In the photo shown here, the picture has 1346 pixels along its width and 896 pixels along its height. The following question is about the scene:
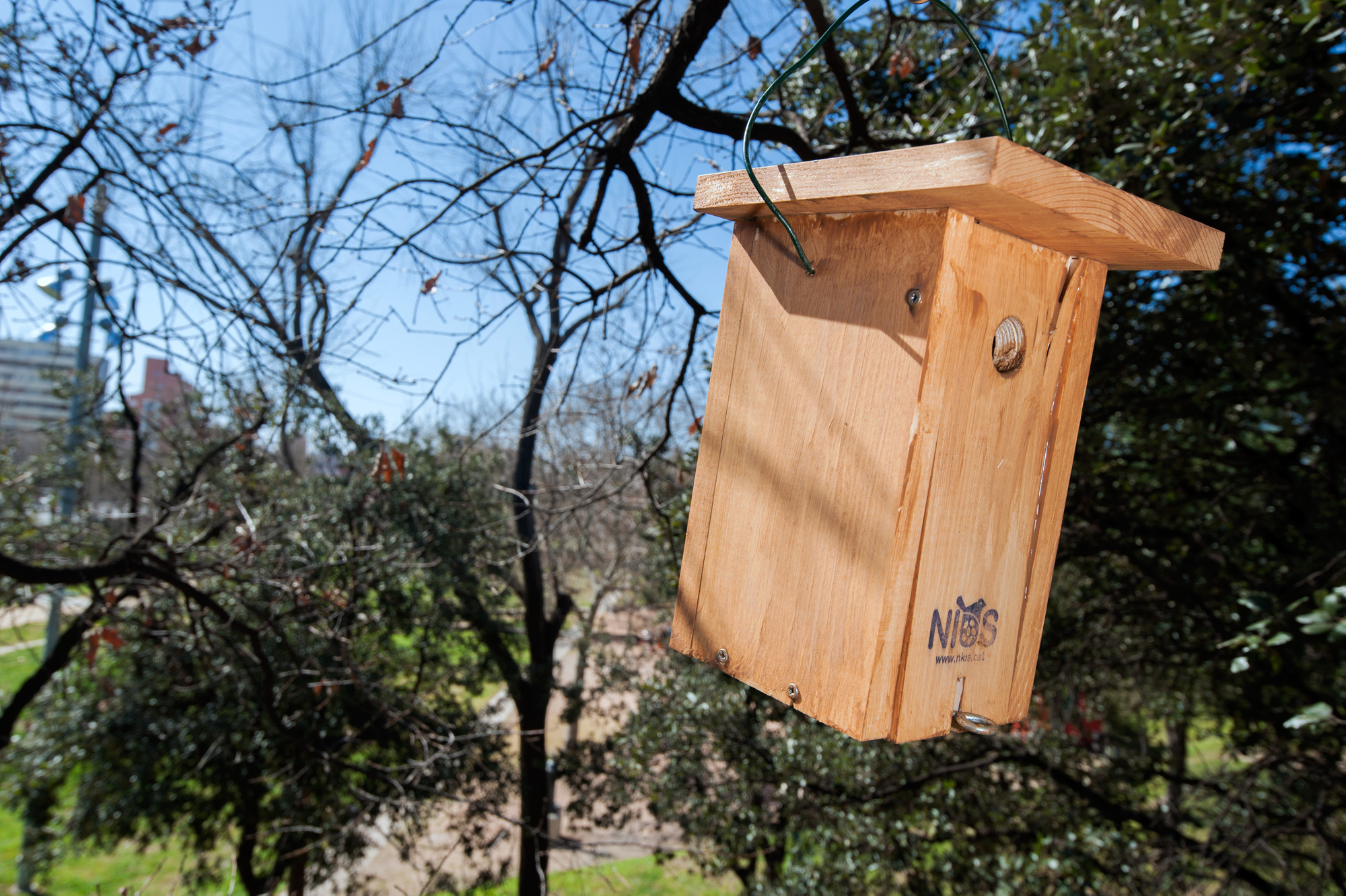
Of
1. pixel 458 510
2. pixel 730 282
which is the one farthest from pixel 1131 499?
pixel 458 510

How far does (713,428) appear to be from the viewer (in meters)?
1.24

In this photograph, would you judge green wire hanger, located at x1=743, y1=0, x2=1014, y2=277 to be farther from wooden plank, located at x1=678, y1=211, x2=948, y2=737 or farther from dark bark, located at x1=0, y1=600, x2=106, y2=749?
dark bark, located at x1=0, y1=600, x2=106, y2=749

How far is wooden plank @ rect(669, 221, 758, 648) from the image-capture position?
48.1 inches

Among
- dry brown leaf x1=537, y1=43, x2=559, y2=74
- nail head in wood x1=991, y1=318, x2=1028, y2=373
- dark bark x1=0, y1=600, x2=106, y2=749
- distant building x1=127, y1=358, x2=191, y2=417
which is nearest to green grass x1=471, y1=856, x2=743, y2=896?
dark bark x1=0, y1=600, x2=106, y2=749

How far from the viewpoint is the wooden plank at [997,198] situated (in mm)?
858

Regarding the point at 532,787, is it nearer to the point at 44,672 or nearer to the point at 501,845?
the point at 501,845

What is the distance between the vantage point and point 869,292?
1038 mm

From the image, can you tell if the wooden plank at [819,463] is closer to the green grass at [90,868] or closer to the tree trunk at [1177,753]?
the tree trunk at [1177,753]

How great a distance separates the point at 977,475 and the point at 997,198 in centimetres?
36

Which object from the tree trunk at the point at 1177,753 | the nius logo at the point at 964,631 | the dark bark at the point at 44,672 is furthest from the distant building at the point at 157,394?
the tree trunk at the point at 1177,753

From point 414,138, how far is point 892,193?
1705 millimetres

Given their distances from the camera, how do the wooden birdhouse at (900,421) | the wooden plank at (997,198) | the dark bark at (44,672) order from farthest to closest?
the dark bark at (44,672)
the wooden birdhouse at (900,421)
the wooden plank at (997,198)

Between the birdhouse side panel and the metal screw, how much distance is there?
1cm

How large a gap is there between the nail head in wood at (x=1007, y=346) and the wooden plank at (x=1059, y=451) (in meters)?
0.10
